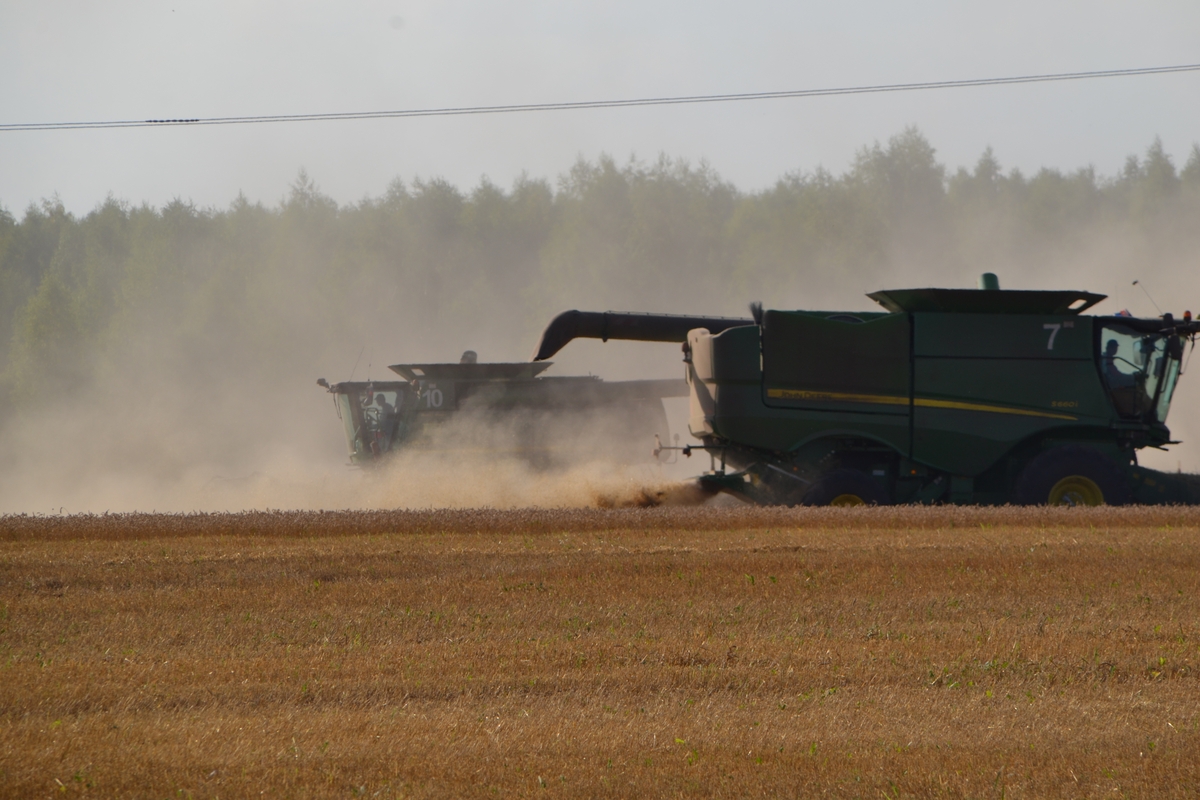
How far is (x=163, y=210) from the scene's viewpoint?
5747 cm

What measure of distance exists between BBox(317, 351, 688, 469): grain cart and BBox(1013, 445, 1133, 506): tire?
7.68 meters

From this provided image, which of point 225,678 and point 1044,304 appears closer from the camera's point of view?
point 225,678

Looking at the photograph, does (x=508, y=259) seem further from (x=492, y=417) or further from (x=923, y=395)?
(x=923, y=395)

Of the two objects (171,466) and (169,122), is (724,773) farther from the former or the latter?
(171,466)

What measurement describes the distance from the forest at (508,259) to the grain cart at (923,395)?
2843 centimetres

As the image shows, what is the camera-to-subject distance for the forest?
4544 cm

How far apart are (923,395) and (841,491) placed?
1622 mm

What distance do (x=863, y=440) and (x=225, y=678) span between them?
994 centimetres

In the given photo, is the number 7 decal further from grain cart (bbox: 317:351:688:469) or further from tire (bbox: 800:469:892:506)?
grain cart (bbox: 317:351:688:469)

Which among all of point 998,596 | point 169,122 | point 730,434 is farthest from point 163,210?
point 998,596

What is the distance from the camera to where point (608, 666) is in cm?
596

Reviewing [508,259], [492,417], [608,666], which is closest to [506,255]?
[508,259]

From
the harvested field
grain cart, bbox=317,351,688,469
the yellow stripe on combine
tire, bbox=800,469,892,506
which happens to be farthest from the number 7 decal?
grain cart, bbox=317,351,688,469

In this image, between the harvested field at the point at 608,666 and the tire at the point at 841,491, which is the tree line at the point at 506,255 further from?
the harvested field at the point at 608,666
